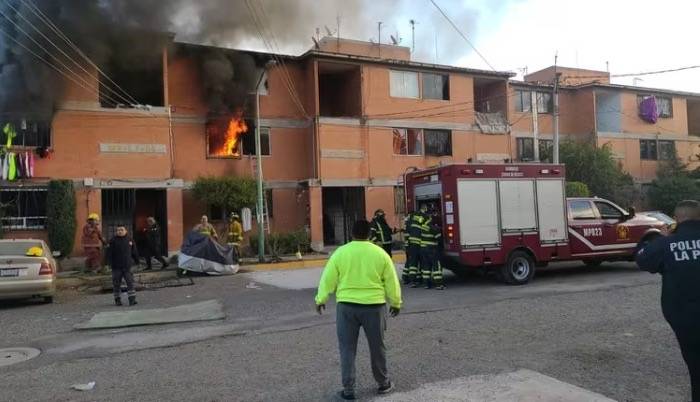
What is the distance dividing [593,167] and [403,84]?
10649 mm

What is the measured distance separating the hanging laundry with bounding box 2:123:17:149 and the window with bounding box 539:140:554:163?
2287 cm

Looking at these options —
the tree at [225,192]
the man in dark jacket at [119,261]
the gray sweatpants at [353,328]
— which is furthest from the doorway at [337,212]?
the gray sweatpants at [353,328]

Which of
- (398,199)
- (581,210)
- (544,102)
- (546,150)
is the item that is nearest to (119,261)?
(581,210)

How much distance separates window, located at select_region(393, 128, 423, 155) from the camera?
24023 mm

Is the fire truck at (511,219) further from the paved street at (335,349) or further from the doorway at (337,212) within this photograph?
the doorway at (337,212)

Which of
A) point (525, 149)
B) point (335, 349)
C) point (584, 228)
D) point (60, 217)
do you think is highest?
point (525, 149)

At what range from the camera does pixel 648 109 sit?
32.4m

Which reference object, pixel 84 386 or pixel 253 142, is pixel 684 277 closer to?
pixel 84 386

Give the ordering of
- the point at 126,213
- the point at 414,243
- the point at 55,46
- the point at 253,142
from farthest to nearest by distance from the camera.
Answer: the point at 253,142, the point at 126,213, the point at 55,46, the point at 414,243

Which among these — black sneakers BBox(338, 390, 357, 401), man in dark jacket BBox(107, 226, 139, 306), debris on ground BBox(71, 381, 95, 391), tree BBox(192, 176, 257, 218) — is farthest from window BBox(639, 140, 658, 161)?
debris on ground BBox(71, 381, 95, 391)

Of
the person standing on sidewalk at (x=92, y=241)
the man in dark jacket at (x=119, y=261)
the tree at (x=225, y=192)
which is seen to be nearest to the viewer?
the man in dark jacket at (x=119, y=261)

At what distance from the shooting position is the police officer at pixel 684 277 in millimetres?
3666

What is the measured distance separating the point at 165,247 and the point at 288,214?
16.1 ft

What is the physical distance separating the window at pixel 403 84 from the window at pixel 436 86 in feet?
1.53
